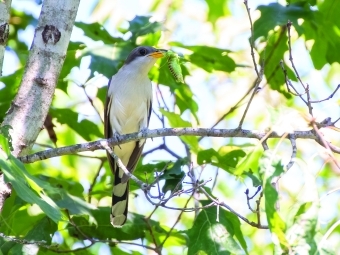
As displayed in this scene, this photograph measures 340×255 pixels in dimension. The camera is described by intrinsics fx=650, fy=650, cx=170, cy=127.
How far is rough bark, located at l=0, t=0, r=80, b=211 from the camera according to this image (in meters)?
4.79

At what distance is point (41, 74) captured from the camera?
16.1 feet

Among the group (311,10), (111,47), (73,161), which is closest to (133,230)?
(111,47)

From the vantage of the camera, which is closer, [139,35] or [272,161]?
[272,161]

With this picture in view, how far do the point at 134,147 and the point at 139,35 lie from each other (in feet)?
5.71

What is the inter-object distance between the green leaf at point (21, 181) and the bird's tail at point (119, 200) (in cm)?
248

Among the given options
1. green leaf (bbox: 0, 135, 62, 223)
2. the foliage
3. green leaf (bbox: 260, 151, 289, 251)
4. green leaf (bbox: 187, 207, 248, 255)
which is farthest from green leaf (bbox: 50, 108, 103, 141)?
green leaf (bbox: 260, 151, 289, 251)

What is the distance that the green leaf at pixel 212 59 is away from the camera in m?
6.85

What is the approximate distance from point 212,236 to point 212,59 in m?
2.40

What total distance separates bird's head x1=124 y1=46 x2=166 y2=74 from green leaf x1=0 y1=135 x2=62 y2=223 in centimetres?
362

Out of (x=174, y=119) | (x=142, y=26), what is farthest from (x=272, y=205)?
(x=142, y=26)

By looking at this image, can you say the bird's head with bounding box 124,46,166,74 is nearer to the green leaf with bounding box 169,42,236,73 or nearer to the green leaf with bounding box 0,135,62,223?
the green leaf with bounding box 169,42,236,73

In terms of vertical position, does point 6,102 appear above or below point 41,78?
above

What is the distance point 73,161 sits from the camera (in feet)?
33.1

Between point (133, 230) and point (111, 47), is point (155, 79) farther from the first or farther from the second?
point (133, 230)
